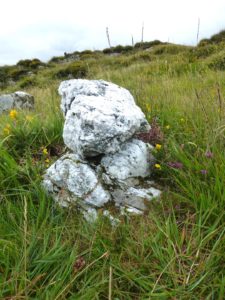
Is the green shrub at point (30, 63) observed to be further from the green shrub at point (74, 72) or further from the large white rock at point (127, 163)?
the large white rock at point (127, 163)

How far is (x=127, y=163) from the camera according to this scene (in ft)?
9.99

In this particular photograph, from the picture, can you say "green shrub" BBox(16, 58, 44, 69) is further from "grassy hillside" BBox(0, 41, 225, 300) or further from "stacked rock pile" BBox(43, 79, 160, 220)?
"stacked rock pile" BBox(43, 79, 160, 220)

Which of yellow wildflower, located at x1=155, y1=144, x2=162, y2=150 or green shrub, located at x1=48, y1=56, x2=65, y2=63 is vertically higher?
yellow wildflower, located at x1=155, y1=144, x2=162, y2=150

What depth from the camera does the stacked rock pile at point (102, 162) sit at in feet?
Answer: 9.39

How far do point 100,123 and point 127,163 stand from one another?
0.41 meters

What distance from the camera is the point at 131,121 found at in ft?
10.3

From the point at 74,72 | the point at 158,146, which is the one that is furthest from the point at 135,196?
the point at 74,72

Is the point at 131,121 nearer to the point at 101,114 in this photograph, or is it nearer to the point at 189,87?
the point at 101,114

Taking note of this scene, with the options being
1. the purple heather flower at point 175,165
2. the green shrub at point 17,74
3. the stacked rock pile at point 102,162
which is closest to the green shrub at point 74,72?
the green shrub at point 17,74

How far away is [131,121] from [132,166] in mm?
404

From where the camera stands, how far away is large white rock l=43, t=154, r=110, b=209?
9.32ft

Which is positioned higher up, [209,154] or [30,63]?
[209,154]

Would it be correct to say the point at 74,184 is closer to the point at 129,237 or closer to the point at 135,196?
the point at 135,196

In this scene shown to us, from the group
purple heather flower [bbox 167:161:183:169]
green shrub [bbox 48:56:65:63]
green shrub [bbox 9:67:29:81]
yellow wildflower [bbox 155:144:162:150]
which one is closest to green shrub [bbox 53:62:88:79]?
green shrub [bbox 9:67:29:81]
